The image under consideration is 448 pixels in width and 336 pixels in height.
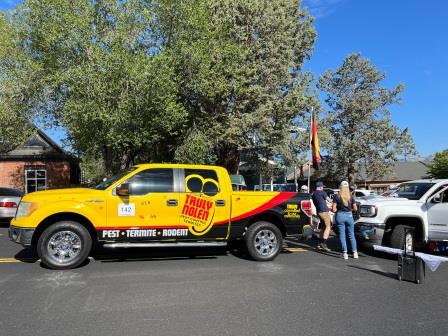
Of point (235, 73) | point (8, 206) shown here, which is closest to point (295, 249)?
point (8, 206)

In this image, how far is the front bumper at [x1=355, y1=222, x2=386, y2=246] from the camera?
1026 centimetres

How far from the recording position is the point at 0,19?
25734 mm

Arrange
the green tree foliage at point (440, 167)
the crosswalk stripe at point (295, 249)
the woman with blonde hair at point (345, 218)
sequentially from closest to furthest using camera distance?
the woman with blonde hair at point (345, 218) < the crosswalk stripe at point (295, 249) < the green tree foliage at point (440, 167)

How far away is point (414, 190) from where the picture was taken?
11.4 m

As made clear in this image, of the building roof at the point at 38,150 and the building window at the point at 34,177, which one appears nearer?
the building roof at the point at 38,150

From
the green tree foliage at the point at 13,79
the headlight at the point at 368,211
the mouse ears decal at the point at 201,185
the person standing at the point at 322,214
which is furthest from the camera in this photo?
the green tree foliage at the point at 13,79

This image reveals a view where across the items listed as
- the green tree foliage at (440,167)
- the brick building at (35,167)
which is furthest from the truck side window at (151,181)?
the green tree foliage at (440,167)

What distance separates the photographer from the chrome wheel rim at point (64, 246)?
8500mm

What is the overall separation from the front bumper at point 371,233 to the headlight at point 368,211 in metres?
0.22

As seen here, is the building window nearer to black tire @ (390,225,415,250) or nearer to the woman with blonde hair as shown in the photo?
the woman with blonde hair

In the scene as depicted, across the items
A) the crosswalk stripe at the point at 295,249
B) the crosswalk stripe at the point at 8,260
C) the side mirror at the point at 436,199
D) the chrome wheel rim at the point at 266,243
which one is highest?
the side mirror at the point at 436,199

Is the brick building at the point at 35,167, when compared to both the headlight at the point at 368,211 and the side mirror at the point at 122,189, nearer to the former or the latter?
the side mirror at the point at 122,189

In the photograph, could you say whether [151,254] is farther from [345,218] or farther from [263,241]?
[345,218]

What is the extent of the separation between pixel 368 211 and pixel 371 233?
20.7 inches
